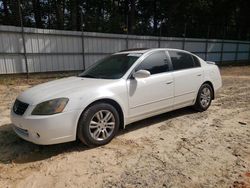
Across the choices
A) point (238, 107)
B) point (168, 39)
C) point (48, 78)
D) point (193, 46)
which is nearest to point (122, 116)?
point (238, 107)

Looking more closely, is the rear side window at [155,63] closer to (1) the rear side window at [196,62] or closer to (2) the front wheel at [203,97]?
(1) the rear side window at [196,62]

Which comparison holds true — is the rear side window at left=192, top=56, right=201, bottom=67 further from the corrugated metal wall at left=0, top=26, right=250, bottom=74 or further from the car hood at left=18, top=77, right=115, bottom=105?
the corrugated metal wall at left=0, top=26, right=250, bottom=74

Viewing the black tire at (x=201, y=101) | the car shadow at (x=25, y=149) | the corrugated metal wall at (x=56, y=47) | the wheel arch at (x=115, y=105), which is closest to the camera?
the car shadow at (x=25, y=149)

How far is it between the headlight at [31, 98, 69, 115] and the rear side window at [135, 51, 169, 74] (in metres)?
1.52

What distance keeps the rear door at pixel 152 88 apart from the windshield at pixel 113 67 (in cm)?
21

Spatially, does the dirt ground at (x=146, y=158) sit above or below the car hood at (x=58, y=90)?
below

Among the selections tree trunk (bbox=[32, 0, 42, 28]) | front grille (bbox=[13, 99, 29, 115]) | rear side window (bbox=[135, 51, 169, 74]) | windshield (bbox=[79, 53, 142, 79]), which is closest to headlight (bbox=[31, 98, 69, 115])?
front grille (bbox=[13, 99, 29, 115])

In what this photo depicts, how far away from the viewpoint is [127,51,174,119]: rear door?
158 inches

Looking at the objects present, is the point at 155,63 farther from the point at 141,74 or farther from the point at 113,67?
the point at 113,67

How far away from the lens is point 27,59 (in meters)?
10.8

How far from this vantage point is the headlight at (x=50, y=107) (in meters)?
3.23

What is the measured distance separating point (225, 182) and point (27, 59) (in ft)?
33.7

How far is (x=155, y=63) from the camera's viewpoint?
4.49m

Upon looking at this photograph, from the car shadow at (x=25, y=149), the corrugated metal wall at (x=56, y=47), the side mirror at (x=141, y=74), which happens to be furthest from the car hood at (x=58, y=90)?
the corrugated metal wall at (x=56, y=47)
